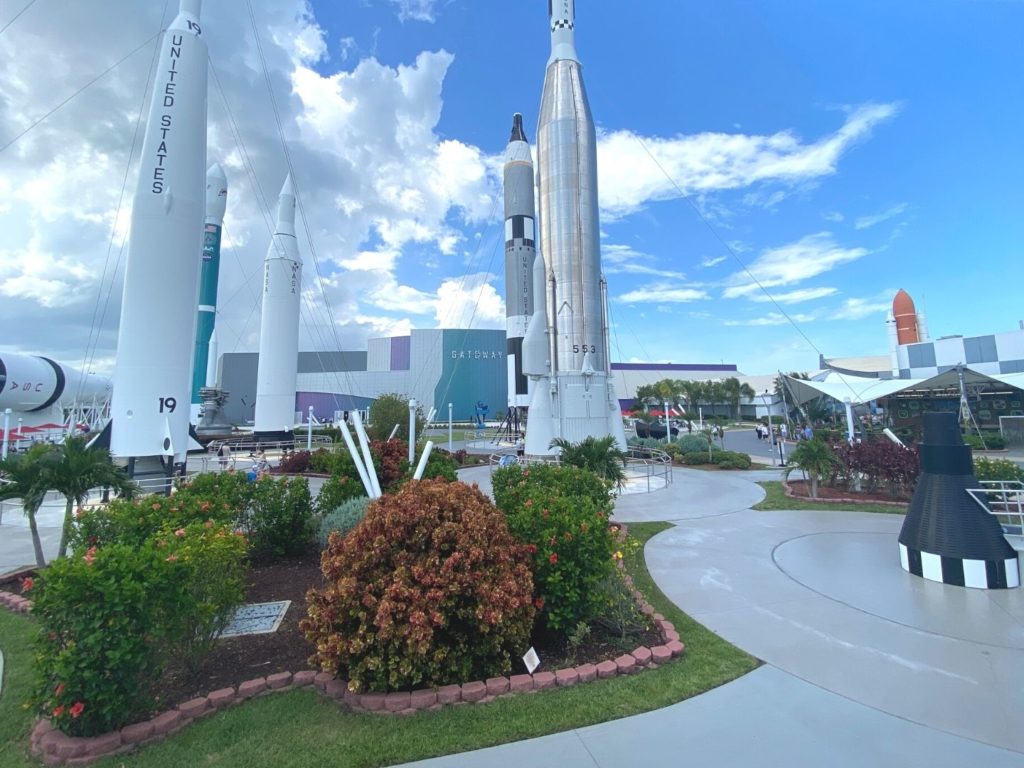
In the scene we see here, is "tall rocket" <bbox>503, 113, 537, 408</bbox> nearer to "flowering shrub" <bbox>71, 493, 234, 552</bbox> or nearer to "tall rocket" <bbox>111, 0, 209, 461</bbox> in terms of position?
"tall rocket" <bbox>111, 0, 209, 461</bbox>

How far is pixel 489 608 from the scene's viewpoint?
388 centimetres

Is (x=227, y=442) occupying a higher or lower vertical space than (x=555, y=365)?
lower

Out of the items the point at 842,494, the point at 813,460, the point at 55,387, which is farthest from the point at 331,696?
the point at 55,387

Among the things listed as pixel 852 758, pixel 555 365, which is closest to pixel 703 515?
pixel 852 758

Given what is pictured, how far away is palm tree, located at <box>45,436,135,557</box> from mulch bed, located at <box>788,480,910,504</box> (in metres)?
15.4

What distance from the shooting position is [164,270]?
12469mm

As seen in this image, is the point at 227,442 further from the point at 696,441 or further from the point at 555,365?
the point at 696,441

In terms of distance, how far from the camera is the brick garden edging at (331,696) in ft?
10.5

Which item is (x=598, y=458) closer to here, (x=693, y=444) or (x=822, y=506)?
(x=822, y=506)

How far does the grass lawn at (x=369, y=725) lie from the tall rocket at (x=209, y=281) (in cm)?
3710

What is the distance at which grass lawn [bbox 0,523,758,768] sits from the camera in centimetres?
313

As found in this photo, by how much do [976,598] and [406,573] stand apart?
270 inches

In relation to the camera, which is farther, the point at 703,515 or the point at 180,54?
the point at 180,54

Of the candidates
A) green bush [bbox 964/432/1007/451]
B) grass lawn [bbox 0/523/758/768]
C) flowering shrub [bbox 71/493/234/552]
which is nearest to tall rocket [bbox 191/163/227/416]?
flowering shrub [bbox 71/493/234/552]
